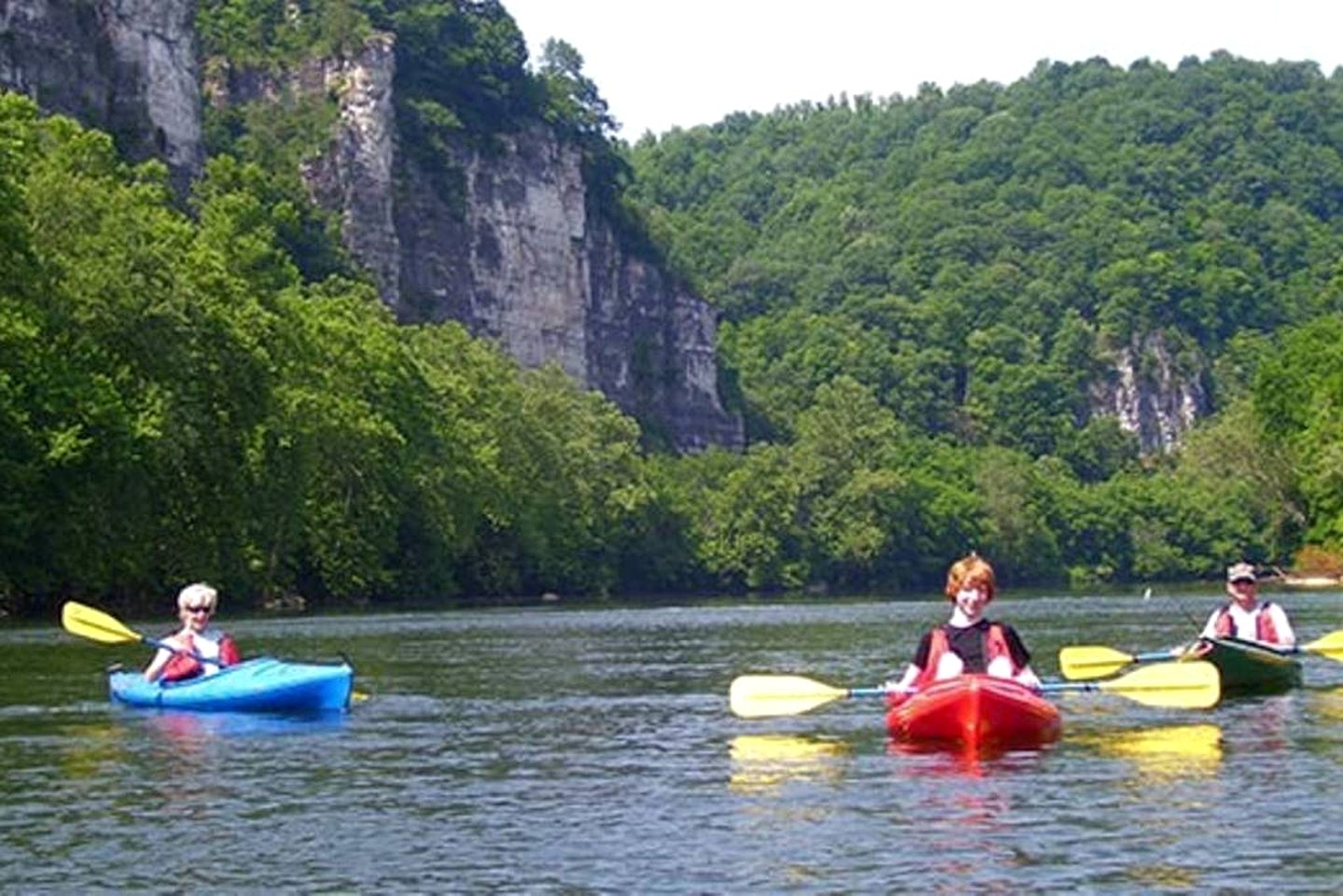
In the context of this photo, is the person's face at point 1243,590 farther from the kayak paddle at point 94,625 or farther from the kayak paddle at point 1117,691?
the kayak paddle at point 94,625

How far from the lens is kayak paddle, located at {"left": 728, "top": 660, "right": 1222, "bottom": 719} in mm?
23422

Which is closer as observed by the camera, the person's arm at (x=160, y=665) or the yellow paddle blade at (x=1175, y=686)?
the yellow paddle blade at (x=1175, y=686)

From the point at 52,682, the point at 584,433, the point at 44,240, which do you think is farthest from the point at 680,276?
the point at 52,682

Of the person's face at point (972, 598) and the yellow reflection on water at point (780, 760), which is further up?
the person's face at point (972, 598)

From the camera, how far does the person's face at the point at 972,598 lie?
20391 mm

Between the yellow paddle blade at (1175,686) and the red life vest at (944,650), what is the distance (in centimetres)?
245

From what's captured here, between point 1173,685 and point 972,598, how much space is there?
12.6 feet

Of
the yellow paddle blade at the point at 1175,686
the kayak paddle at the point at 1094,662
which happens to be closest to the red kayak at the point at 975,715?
the yellow paddle blade at the point at 1175,686

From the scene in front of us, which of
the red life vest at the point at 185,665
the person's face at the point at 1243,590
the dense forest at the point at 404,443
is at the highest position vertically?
Result: the dense forest at the point at 404,443

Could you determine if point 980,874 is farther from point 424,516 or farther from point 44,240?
point 424,516

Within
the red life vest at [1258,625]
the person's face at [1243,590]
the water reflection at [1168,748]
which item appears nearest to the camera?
the water reflection at [1168,748]

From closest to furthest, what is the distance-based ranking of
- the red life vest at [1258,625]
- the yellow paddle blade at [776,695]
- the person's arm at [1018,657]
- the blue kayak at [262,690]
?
the person's arm at [1018,657], the yellow paddle blade at [776,695], the blue kayak at [262,690], the red life vest at [1258,625]

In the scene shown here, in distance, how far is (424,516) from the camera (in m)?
87.0

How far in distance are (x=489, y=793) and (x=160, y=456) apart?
40.1m
